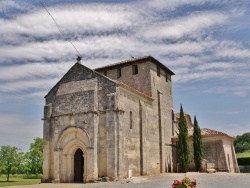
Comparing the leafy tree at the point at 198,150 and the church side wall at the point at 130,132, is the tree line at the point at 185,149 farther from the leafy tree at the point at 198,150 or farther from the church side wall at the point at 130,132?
the church side wall at the point at 130,132

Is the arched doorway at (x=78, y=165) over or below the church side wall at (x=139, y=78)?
below

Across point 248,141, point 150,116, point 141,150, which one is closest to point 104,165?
point 141,150

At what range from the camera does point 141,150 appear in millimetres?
28547

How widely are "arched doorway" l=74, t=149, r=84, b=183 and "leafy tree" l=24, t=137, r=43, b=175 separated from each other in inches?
1195

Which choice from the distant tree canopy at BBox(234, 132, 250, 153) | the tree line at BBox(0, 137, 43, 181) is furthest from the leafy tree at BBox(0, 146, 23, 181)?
the distant tree canopy at BBox(234, 132, 250, 153)

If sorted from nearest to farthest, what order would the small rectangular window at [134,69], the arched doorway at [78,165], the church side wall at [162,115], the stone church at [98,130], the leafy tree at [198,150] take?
1. the stone church at [98,130]
2. the arched doorway at [78,165]
3. the church side wall at [162,115]
4. the leafy tree at [198,150]
5. the small rectangular window at [134,69]

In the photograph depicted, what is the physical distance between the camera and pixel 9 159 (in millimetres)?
58625

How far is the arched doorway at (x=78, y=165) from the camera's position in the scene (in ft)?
93.0

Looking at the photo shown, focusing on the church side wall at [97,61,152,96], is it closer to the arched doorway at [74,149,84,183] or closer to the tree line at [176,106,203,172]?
the tree line at [176,106,203,172]

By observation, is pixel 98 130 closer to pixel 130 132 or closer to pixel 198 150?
pixel 130 132

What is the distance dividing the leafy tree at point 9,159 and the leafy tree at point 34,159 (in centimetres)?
217

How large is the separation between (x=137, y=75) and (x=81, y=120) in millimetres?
9347

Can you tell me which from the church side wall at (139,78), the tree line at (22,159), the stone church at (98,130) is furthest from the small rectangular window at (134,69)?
the tree line at (22,159)

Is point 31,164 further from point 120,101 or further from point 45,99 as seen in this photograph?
point 120,101
